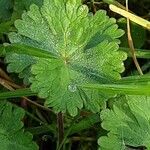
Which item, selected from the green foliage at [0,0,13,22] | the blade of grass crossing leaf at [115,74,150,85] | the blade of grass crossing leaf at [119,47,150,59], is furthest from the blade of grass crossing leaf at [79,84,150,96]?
the green foliage at [0,0,13,22]

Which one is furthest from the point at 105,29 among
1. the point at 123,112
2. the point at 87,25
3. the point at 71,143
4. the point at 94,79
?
the point at 71,143

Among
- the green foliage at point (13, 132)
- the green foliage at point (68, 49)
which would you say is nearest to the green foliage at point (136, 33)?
the green foliage at point (68, 49)

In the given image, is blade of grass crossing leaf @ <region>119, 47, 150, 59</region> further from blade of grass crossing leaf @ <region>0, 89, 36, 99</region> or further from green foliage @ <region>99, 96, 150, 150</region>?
blade of grass crossing leaf @ <region>0, 89, 36, 99</region>

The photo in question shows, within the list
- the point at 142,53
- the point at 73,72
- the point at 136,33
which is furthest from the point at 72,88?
the point at 136,33

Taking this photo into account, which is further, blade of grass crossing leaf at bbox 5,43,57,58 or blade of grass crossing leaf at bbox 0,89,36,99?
blade of grass crossing leaf at bbox 0,89,36,99

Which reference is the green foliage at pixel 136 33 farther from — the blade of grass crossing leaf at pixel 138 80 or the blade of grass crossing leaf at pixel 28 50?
the blade of grass crossing leaf at pixel 28 50

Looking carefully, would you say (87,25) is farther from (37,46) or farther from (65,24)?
(37,46)
